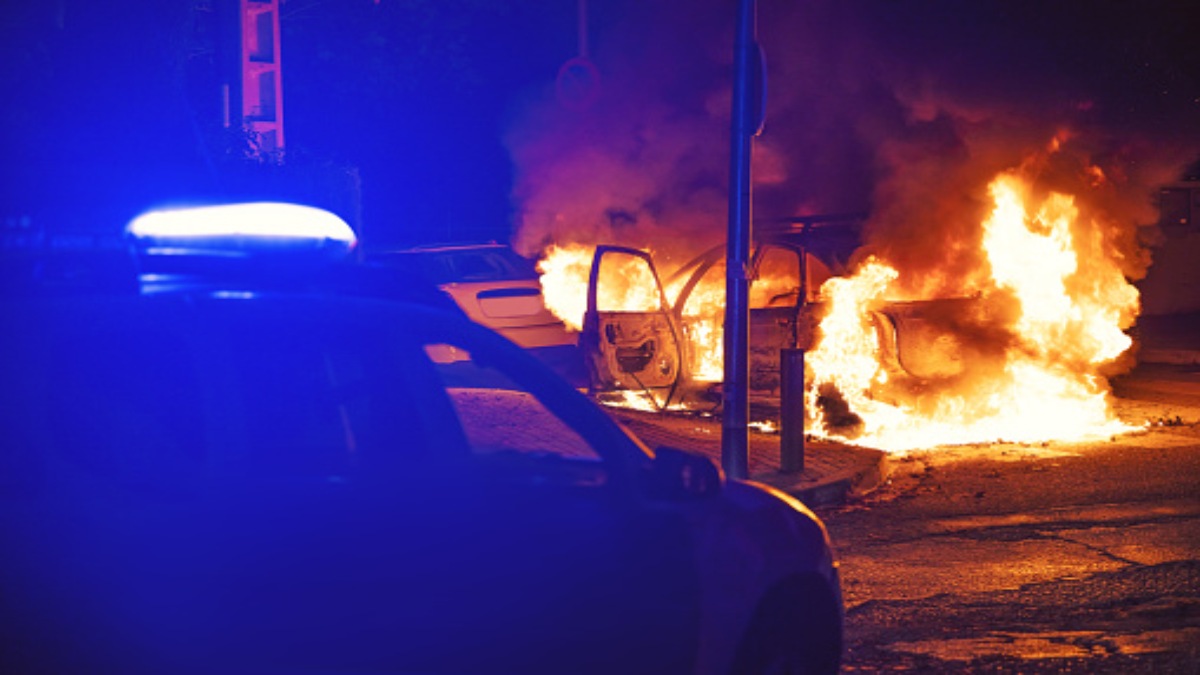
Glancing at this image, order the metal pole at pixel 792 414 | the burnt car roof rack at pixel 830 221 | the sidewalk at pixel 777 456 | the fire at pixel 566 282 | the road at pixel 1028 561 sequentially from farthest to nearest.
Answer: the fire at pixel 566 282
the burnt car roof rack at pixel 830 221
the metal pole at pixel 792 414
the sidewalk at pixel 777 456
the road at pixel 1028 561

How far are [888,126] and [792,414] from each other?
5902 millimetres

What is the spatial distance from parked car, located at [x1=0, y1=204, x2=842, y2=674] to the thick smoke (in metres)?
8.94

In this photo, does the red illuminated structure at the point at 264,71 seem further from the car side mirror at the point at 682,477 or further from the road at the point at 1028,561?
the car side mirror at the point at 682,477

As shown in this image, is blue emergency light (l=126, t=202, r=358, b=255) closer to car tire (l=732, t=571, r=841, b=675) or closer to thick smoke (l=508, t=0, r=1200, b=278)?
car tire (l=732, t=571, r=841, b=675)

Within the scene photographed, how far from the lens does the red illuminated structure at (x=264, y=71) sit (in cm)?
1367

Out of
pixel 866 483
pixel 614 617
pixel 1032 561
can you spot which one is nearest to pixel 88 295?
pixel 614 617

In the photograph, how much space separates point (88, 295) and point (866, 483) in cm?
724

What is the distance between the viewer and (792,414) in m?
9.35

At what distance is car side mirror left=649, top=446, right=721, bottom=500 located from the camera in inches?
137

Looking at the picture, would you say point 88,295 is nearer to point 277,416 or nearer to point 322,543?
point 277,416

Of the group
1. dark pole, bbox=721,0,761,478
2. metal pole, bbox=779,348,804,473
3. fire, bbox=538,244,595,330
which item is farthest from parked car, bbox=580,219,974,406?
dark pole, bbox=721,0,761,478

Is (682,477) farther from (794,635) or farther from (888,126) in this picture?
(888,126)

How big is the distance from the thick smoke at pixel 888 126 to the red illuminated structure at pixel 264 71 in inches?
123

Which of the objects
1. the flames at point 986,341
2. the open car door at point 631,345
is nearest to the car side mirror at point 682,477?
the flames at point 986,341
